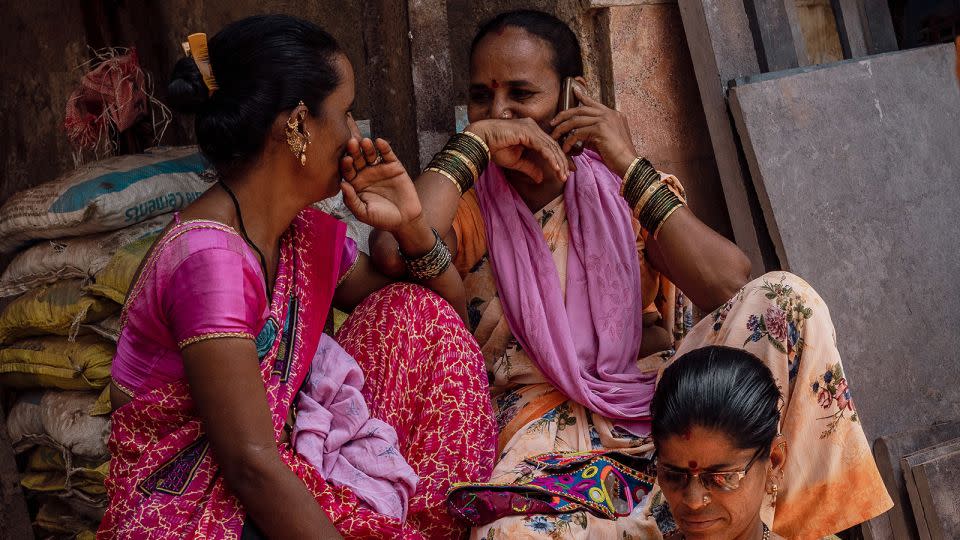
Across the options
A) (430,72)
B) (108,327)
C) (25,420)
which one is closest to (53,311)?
(108,327)

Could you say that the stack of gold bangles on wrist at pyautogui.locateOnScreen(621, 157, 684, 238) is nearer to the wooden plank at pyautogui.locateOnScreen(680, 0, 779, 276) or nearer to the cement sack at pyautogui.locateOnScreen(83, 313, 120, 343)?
the wooden plank at pyautogui.locateOnScreen(680, 0, 779, 276)

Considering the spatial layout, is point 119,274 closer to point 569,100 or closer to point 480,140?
point 480,140

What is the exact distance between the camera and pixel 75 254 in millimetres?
4023

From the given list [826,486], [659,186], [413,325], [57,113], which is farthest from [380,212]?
[57,113]

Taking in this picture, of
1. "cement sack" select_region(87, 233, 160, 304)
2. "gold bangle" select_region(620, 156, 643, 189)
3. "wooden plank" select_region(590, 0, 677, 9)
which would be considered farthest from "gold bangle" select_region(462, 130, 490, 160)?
"cement sack" select_region(87, 233, 160, 304)

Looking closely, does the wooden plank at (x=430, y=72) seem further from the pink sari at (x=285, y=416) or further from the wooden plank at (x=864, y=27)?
the wooden plank at (x=864, y=27)

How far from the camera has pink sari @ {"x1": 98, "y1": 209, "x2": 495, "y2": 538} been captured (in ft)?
8.14

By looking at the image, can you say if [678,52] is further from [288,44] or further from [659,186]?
[288,44]

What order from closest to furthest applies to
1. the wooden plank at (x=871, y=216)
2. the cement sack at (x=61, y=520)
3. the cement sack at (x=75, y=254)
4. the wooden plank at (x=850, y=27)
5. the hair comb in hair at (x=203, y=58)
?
the hair comb in hair at (x=203, y=58) → the wooden plank at (x=871, y=216) → the cement sack at (x=75, y=254) → the cement sack at (x=61, y=520) → the wooden plank at (x=850, y=27)

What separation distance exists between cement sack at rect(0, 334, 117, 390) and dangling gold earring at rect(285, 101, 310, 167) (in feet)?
5.29

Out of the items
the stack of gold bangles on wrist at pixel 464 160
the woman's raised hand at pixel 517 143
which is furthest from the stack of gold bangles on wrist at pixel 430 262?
the woman's raised hand at pixel 517 143

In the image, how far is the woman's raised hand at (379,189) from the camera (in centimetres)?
283

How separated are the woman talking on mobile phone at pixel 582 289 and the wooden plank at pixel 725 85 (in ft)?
1.87

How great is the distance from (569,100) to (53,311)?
2.10 meters
